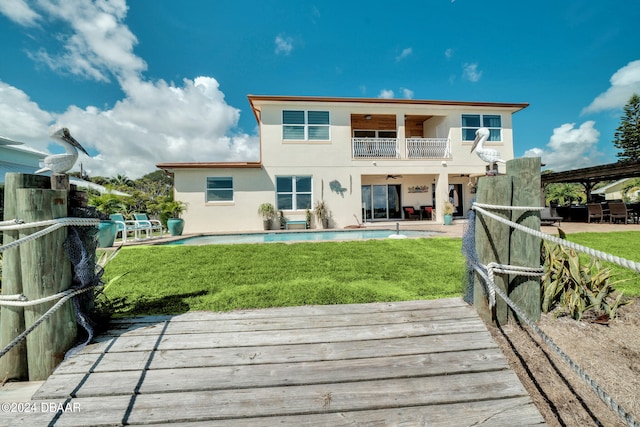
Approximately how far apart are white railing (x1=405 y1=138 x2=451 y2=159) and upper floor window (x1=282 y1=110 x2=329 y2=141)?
4.73 m

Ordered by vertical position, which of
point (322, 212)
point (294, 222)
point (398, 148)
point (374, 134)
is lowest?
point (294, 222)

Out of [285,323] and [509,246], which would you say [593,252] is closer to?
[509,246]

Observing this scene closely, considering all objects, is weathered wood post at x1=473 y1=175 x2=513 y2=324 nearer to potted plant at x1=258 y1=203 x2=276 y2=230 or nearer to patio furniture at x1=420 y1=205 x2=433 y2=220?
potted plant at x1=258 y1=203 x2=276 y2=230

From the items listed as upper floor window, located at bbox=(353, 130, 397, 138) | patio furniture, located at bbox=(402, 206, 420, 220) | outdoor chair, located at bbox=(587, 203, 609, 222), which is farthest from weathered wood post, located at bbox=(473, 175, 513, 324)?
upper floor window, located at bbox=(353, 130, 397, 138)

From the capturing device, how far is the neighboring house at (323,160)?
13.2m

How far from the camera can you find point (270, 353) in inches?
80.5

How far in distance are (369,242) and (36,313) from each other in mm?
5626

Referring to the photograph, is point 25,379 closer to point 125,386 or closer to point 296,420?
point 125,386

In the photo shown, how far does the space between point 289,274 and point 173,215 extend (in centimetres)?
1010

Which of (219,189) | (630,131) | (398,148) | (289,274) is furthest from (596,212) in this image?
(630,131)

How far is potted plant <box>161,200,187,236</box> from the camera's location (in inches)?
447

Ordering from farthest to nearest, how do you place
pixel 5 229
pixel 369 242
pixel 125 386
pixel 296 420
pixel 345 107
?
pixel 345 107 → pixel 369 242 → pixel 5 229 → pixel 125 386 → pixel 296 420

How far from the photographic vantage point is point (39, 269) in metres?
1.95

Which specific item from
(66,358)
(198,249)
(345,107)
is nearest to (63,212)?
(66,358)
